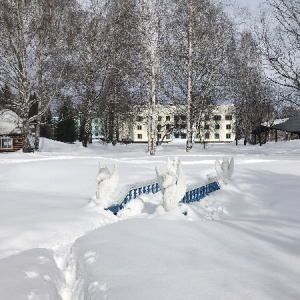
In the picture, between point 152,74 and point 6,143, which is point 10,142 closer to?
point 6,143

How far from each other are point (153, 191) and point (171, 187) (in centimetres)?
274

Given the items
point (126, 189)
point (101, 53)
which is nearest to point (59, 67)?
point (101, 53)

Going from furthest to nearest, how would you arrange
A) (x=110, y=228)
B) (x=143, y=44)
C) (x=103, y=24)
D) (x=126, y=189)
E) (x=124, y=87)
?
(x=124, y=87)
(x=103, y=24)
(x=143, y=44)
(x=126, y=189)
(x=110, y=228)

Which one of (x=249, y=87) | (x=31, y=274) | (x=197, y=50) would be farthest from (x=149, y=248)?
(x=249, y=87)

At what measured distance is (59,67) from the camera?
954 inches

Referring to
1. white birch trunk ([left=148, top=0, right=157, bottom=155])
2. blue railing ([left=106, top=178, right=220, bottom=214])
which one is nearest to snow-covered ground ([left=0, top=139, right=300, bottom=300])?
blue railing ([left=106, top=178, right=220, bottom=214])

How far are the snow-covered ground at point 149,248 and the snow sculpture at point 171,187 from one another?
24 cm

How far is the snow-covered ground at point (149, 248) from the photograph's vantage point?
3.90 metres

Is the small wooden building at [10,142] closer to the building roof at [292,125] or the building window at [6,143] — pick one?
the building window at [6,143]

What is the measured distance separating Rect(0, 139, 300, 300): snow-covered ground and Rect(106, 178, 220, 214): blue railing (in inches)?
Answer: 8.5

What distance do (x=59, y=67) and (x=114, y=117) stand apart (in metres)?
8.59

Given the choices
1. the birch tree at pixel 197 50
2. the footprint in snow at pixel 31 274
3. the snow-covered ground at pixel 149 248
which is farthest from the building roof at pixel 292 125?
the footprint in snow at pixel 31 274

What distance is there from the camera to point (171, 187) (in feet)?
24.9

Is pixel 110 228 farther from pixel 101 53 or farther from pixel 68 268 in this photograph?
pixel 101 53
